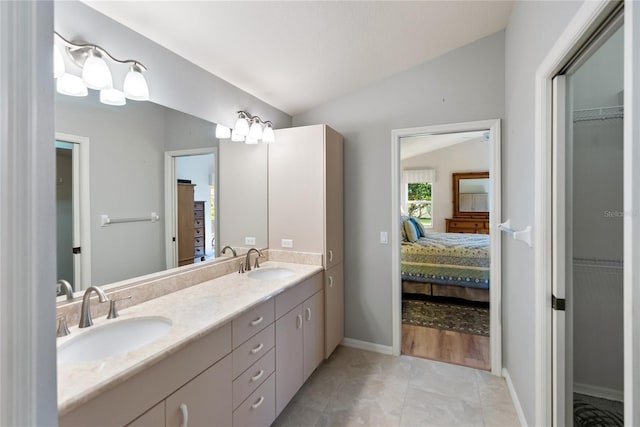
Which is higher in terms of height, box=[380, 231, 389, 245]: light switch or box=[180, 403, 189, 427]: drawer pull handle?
box=[380, 231, 389, 245]: light switch

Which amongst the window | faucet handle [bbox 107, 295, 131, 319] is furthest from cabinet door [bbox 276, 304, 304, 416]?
the window

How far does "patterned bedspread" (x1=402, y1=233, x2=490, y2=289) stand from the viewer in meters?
3.68

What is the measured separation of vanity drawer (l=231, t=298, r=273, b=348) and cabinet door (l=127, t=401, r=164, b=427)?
39cm

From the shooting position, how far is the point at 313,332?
7.43 ft

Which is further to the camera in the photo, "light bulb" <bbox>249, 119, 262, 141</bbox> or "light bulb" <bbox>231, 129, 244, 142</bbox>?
"light bulb" <bbox>249, 119, 262, 141</bbox>

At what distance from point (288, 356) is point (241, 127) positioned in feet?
5.42

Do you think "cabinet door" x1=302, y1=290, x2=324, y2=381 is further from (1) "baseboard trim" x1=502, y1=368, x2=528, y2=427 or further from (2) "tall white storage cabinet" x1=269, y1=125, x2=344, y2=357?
(1) "baseboard trim" x1=502, y1=368, x2=528, y2=427

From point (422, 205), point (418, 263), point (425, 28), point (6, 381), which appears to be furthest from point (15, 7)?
point (422, 205)

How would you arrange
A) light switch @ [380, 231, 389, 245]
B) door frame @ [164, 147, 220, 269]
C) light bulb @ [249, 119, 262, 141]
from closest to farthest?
door frame @ [164, 147, 220, 269] → light bulb @ [249, 119, 262, 141] → light switch @ [380, 231, 389, 245]

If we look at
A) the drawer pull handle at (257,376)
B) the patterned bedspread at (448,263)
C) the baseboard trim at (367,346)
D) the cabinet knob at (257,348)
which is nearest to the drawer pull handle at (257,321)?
the cabinet knob at (257,348)

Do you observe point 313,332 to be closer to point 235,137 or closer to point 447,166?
point 235,137

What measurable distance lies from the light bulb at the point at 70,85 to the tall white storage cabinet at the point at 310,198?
141 cm

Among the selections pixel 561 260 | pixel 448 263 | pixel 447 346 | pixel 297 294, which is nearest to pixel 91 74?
pixel 297 294

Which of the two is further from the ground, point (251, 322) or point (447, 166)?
point (447, 166)
